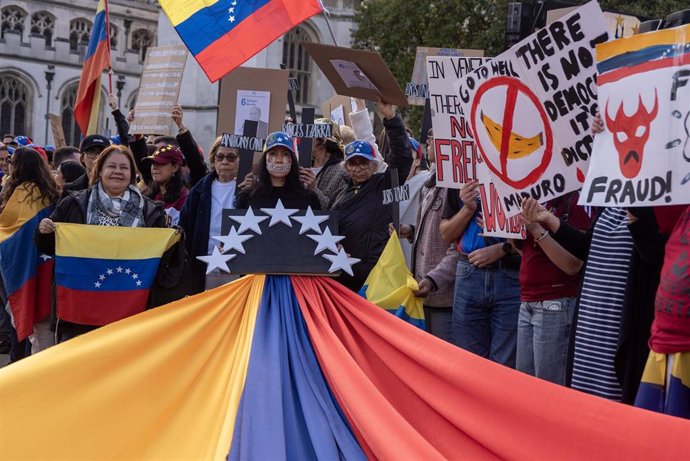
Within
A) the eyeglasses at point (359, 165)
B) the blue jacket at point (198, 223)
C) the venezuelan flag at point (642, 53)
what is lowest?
the blue jacket at point (198, 223)

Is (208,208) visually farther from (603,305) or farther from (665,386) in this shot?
(665,386)

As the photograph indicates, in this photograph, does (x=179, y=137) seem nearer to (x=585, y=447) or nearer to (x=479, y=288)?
(x=479, y=288)

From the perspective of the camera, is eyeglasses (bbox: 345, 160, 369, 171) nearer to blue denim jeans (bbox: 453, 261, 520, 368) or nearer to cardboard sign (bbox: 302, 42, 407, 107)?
cardboard sign (bbox: 302, 42, 407, 107)

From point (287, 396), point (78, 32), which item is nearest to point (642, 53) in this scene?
point (287, 396)

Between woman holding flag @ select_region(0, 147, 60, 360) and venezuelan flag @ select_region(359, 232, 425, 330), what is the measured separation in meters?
2.73

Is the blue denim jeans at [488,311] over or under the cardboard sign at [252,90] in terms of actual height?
under

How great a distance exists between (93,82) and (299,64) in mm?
33476

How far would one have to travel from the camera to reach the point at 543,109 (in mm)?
5383

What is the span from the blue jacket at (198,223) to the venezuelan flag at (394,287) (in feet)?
4.02

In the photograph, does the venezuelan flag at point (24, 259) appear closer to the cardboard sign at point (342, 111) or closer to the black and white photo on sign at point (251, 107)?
the black and white photo on sign at point (251, 107)

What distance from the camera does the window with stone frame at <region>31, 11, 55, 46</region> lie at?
62188 millimetres

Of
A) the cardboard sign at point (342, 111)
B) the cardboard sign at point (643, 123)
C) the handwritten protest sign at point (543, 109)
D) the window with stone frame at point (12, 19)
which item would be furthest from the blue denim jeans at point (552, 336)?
the window with stone frame at point (12, 19)

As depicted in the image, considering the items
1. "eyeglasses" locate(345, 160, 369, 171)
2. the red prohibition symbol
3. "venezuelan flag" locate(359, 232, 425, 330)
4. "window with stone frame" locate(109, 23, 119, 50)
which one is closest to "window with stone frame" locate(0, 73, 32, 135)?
"window with stone frame" locate(109, 23, 119, 50)

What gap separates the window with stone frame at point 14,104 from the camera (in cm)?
5809
